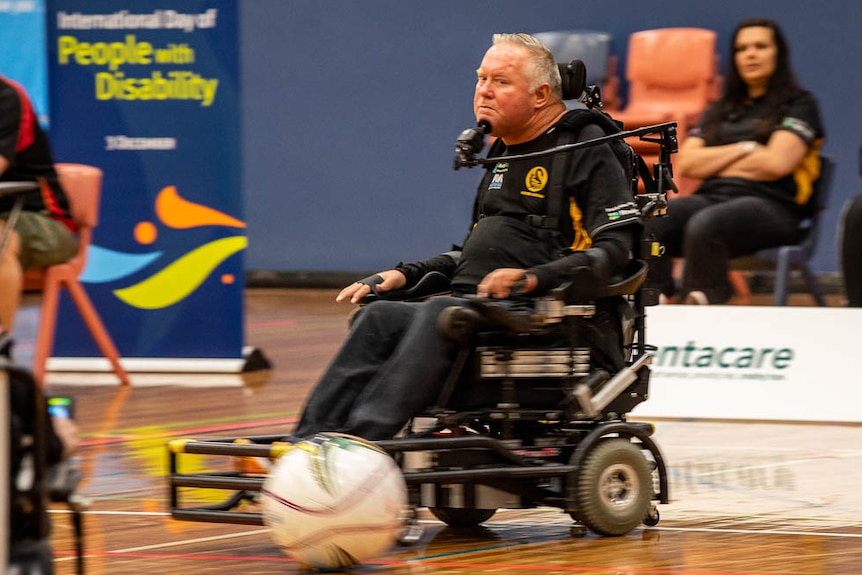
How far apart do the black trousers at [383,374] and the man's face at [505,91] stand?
595mm

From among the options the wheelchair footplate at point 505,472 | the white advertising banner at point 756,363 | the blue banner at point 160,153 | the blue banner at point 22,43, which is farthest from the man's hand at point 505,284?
the blue banner at point 22,43

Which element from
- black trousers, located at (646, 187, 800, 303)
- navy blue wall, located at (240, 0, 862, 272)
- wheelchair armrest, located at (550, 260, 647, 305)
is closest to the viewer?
wheelchair armrest, located at (550, 260, 647, 305)

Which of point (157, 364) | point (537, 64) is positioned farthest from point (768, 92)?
point (537, 64)

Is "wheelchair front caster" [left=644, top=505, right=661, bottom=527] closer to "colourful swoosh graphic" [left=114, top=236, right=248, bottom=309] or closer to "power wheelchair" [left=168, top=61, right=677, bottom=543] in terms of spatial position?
"power wheelchair" [left=168, top=61, right=677, bottom=543]

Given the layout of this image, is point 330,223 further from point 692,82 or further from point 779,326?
point 779,326

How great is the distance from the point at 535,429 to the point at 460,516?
333mm

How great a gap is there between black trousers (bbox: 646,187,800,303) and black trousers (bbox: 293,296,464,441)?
3.73 metres

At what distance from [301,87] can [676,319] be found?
6.20m

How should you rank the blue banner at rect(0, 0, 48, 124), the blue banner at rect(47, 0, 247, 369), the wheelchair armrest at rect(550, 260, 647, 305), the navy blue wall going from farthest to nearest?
the navy blue wall < the blue banner at rect(0, 0, 48, 124) < the blue banner at rect(47, 0, 247, 369) < the wheelchair armrest at rect(550, 260, 647, 305)

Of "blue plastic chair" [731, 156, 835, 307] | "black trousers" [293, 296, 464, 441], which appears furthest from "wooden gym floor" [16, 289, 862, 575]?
"blue plastic chair" [731, 156, 835, 307]

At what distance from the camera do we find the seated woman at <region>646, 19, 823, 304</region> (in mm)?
8031

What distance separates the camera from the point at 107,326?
832cm

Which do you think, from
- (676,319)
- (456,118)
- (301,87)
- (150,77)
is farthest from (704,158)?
(301,87)

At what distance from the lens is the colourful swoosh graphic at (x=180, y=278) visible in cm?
819
